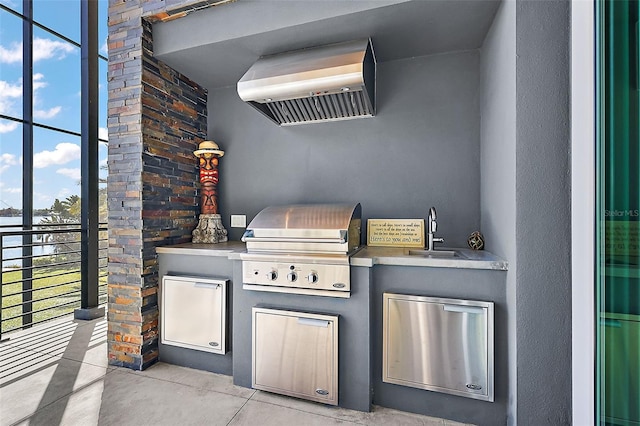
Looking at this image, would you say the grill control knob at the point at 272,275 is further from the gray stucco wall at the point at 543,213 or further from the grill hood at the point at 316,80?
the gray stucco wall at the point at 543,213

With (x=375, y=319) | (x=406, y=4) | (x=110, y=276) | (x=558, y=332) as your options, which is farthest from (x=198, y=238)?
(x=558, y=332)

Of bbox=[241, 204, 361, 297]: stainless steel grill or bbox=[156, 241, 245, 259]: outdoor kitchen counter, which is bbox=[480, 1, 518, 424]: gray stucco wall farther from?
bbox=[156, 241, 245, 259]: outdoor kitchen counter

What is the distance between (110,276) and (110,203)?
61 cm

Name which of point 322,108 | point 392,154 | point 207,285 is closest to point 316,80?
point 322,108

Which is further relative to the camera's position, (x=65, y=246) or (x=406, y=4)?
(x=65, y=246)

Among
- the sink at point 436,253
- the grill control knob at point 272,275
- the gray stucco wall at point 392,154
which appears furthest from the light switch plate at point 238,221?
the sink at point 436,253

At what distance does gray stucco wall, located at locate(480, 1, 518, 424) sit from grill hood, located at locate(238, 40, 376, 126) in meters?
0.85

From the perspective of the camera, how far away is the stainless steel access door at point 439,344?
1802mm

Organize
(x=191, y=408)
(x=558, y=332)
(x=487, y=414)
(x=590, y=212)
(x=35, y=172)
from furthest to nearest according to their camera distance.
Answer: (x=35, y=172)
(x=191, y=408)
(x=487, y=414)
(x=558, y=332)
(x=590, y=212)

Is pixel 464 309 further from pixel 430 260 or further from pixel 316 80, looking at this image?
pixel 316 80

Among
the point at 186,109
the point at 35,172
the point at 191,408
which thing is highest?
the point at 186,109

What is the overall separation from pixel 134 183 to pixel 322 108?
169cm

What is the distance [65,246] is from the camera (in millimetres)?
4434

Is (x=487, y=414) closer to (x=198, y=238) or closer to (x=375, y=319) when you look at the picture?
(x=375, y=319)
